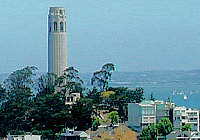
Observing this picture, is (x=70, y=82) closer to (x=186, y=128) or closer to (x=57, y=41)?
(x=57, y=41)

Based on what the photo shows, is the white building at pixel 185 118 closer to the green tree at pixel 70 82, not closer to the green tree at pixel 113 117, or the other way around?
the green tree at pixel 113 117

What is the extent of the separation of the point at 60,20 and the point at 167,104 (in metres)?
14.1

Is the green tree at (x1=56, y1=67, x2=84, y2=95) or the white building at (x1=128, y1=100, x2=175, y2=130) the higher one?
the green tree at (x1=56, y1=67, x2=84, y2=95)

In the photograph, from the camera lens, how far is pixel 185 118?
163 ft

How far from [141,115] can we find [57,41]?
13831 mm

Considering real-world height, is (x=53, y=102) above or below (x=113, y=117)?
above

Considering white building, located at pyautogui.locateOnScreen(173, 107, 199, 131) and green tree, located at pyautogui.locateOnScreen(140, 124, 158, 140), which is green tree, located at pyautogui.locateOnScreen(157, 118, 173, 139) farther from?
white building, located at pyautogui.locateOnScreen(173, 107, 199, 131)

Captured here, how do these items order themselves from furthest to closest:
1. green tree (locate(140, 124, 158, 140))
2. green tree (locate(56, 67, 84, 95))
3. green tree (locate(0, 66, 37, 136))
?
green tree (locate(56, 67, 84, 95))
green tree (locate(0, 66, 37, 136))
green tree (locate(140, 124, 158, 140))

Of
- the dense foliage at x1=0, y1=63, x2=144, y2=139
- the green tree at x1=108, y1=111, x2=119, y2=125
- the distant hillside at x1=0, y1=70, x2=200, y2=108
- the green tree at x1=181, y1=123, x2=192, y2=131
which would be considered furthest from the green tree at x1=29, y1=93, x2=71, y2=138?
the distant hillside at x1=0, y1=70, x2=200, y2=108

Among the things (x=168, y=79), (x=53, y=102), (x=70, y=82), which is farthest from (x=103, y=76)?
(x=168, y=79)

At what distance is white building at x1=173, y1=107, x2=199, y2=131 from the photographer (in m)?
49.3

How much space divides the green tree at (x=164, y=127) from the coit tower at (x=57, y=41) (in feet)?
48.5

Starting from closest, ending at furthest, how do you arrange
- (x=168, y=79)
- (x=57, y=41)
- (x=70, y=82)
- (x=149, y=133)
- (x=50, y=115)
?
(x=149, y=133) → (x=50, y=115) → (x=70, y=82) → (x=57, y=41) → (x=168, y=79)

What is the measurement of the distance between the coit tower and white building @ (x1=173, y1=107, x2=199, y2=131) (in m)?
13.1
